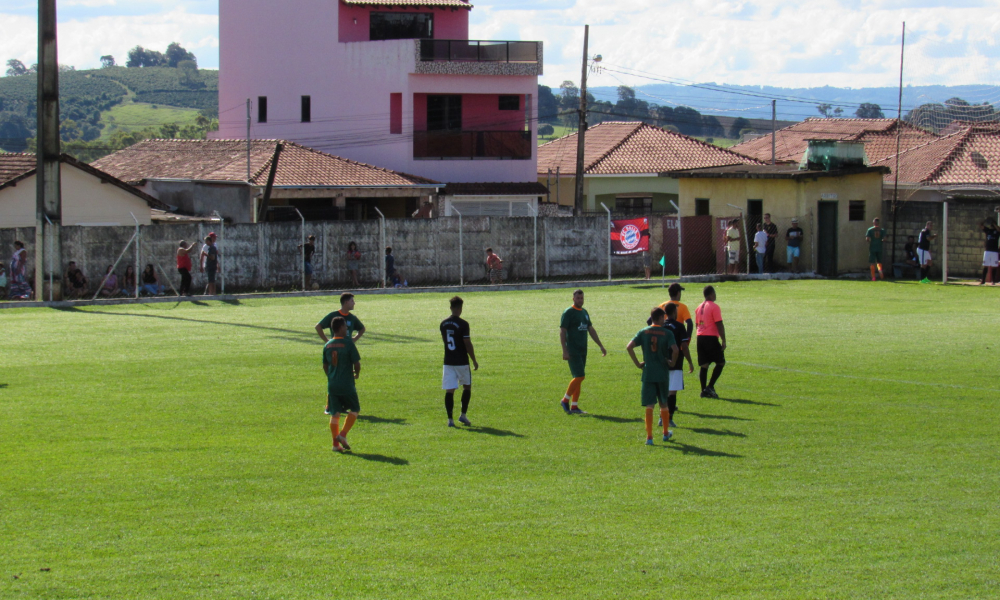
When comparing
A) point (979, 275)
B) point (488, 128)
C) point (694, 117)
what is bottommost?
point (979, 275)

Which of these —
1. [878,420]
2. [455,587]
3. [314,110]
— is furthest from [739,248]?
[455,587]

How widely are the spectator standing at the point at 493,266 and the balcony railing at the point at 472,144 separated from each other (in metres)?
14.6

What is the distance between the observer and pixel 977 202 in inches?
1266

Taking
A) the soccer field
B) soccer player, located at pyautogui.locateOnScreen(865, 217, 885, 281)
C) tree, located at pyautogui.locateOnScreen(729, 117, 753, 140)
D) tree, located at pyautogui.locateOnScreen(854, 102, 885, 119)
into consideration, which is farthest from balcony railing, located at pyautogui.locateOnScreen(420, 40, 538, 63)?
tree, located at pyautogui.locateOnScreen(729, 117, 753, 140)

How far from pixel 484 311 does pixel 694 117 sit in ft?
426

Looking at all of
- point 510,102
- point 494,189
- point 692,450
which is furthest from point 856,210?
point 692,450

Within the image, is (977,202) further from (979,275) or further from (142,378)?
(142,378)

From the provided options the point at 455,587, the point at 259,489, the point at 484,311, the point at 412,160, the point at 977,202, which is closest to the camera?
the point at 455,587

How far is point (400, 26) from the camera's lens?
49656 millimetres

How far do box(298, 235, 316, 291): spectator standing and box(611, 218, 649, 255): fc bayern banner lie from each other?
997cm

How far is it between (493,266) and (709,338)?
1763 cm

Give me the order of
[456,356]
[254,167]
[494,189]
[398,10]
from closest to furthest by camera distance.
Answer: [456,356] → [254,167] → [494,189] → [398,10]

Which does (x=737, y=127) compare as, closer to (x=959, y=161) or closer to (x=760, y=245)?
(x=959, y=161)

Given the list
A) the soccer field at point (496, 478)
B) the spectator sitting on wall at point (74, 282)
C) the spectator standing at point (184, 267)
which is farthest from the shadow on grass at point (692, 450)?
the spectator sitting on wall at point (74, 282)
